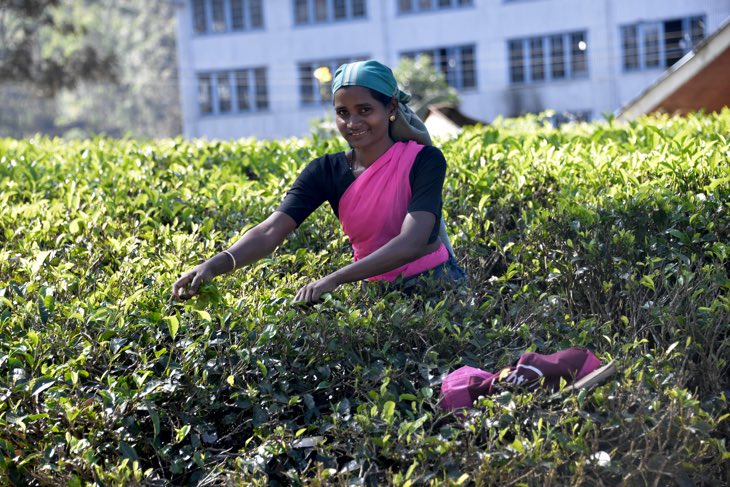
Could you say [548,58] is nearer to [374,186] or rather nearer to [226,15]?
[226,15]

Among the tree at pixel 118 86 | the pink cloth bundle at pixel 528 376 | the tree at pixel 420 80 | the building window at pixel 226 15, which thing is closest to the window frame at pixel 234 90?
the building window at pixel 226 15

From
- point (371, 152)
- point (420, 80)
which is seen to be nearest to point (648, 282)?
point (371, 152)

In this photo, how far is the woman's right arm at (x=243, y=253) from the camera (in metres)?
4.16

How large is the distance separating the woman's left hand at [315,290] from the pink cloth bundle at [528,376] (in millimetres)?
682

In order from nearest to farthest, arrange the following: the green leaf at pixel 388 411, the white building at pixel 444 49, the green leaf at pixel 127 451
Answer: the green leaf at pixel 388 411 → the green leaf at pixel 127 451 → the white building at pixel 444 49

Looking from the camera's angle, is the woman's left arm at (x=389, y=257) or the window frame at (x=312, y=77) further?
the window frame at (x=312, y=77)

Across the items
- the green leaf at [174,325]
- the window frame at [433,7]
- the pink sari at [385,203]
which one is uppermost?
the window frame at [433,7]

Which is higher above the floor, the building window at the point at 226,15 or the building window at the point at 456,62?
the building window at the point at 226,15

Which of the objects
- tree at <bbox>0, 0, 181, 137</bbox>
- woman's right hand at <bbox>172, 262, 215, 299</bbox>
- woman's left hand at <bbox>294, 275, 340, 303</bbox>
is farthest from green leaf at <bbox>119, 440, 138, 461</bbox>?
tree at <bbox>0, 0, 181, 137</bbox>

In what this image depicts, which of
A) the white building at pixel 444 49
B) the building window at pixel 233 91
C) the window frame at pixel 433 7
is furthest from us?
the building window at pixel 233 91

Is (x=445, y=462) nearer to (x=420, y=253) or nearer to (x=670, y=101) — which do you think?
(x=420, y=253)

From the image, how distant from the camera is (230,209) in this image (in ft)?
19.3

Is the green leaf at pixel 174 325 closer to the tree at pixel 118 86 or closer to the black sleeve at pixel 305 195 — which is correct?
the black sleeve at pixel 305 195

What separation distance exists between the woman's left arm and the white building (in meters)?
29.9
